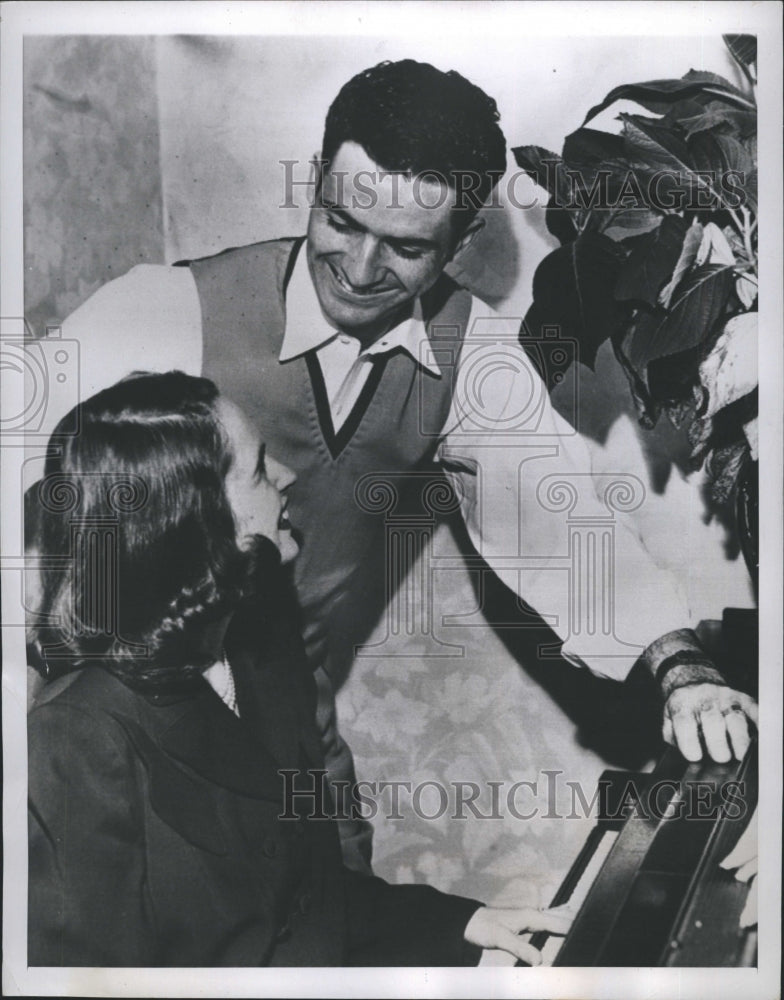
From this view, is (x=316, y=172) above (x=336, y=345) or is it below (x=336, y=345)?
above

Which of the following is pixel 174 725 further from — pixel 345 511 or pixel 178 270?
pixel 178 270

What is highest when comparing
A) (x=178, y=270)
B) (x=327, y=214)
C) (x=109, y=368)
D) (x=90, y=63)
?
(x=90, y=63)

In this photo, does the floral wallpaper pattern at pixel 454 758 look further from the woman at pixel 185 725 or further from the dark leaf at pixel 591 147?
the dark leaf at pixel 591 147

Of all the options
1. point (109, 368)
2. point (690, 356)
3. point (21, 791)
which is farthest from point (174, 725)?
point (690, 356)

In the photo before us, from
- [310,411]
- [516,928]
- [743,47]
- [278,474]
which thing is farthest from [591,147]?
[516,928]

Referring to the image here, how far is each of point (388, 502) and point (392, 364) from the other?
26 centimetres

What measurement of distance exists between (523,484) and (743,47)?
93 centimetres

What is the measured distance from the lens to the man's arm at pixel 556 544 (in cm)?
165

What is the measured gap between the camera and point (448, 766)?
165 centimetres

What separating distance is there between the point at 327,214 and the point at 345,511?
0.55 metres

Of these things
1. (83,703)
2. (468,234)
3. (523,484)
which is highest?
(468,234)

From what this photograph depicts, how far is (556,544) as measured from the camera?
1654 mm

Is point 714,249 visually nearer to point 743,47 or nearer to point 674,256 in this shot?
point 674,256

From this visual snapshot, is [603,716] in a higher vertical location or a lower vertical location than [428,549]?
lower
